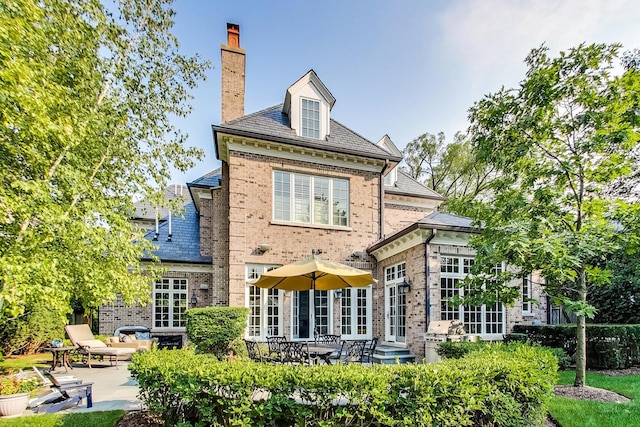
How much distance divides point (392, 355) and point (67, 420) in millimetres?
8108

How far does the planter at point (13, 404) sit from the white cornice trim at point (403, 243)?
934cm

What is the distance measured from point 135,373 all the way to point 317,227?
27.0 ft

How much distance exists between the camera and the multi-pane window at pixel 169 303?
1430 centimetres

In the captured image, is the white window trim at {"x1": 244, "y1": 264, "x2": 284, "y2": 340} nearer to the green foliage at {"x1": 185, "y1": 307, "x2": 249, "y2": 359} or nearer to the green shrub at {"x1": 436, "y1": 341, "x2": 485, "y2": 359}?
the green foliage at {"x1": 185, "y1": 307, "x2": 249, "y2": 359}

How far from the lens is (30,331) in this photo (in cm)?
1274

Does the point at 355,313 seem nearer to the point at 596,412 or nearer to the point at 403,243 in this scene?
the point at 403,243

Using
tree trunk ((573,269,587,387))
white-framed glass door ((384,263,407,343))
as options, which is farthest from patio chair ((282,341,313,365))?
tree trunk ((573,269,587,387))

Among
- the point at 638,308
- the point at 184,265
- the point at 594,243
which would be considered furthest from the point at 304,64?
the point at 638,308

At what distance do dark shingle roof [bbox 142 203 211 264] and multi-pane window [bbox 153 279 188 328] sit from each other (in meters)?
1.02

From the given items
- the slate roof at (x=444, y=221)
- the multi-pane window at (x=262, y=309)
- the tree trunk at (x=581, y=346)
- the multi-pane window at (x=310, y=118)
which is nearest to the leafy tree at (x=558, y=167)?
the tree trunk at (x=581, y=346)

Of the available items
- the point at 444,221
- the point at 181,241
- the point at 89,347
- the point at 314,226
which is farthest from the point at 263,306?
the point at 444,221

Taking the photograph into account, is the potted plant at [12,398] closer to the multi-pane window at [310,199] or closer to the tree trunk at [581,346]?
the multi-pane window at [310,199]

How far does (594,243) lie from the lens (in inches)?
248

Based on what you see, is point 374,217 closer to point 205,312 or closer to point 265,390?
point 205,312
